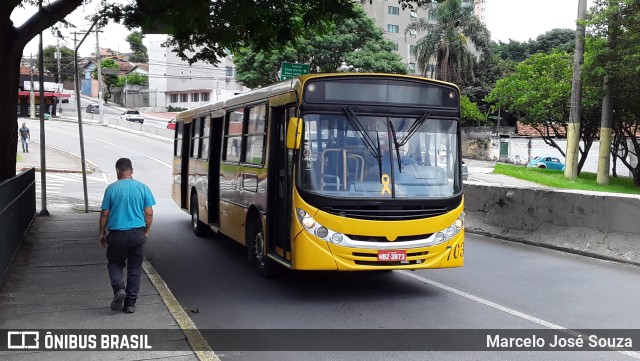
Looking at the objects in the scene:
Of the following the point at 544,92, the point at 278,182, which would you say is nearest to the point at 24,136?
the point at 544,92

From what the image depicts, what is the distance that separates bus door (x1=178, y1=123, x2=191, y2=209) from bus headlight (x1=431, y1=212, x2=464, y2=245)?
29.4 ft

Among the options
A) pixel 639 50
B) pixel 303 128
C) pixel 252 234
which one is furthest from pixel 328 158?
pixel 639 50

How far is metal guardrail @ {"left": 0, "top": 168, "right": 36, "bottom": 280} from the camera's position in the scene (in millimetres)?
9453

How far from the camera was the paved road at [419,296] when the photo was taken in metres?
7.52

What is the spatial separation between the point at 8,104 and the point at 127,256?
850 cm

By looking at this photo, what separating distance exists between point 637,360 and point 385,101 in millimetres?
4308

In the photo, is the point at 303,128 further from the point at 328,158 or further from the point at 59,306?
the point at 59,306

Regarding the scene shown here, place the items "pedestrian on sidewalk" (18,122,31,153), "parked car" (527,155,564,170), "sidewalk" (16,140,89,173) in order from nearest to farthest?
"sidewalk" (16,140,89,173) < "pedestrian on sidewalk" (18,122,31,153) < "parked car" (527,155,564,170)

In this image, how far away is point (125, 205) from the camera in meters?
7.57

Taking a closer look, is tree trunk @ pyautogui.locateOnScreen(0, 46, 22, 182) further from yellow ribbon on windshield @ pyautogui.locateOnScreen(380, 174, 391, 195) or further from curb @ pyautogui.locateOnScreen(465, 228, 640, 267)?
curb @ pyautogui.locateOnScreen(465, 228, 640, 267)

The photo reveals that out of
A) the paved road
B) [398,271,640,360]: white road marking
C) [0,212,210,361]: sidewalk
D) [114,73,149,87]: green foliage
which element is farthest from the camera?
[114,73,149,87]: green foliage

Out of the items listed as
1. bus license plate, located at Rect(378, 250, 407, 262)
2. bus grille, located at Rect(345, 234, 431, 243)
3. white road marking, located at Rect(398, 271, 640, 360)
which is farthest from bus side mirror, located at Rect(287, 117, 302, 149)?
white road marking, located at Rect(398, 271, 640, 360)

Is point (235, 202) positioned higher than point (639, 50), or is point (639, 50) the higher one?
point (639, 50)

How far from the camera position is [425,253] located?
8883 mm
